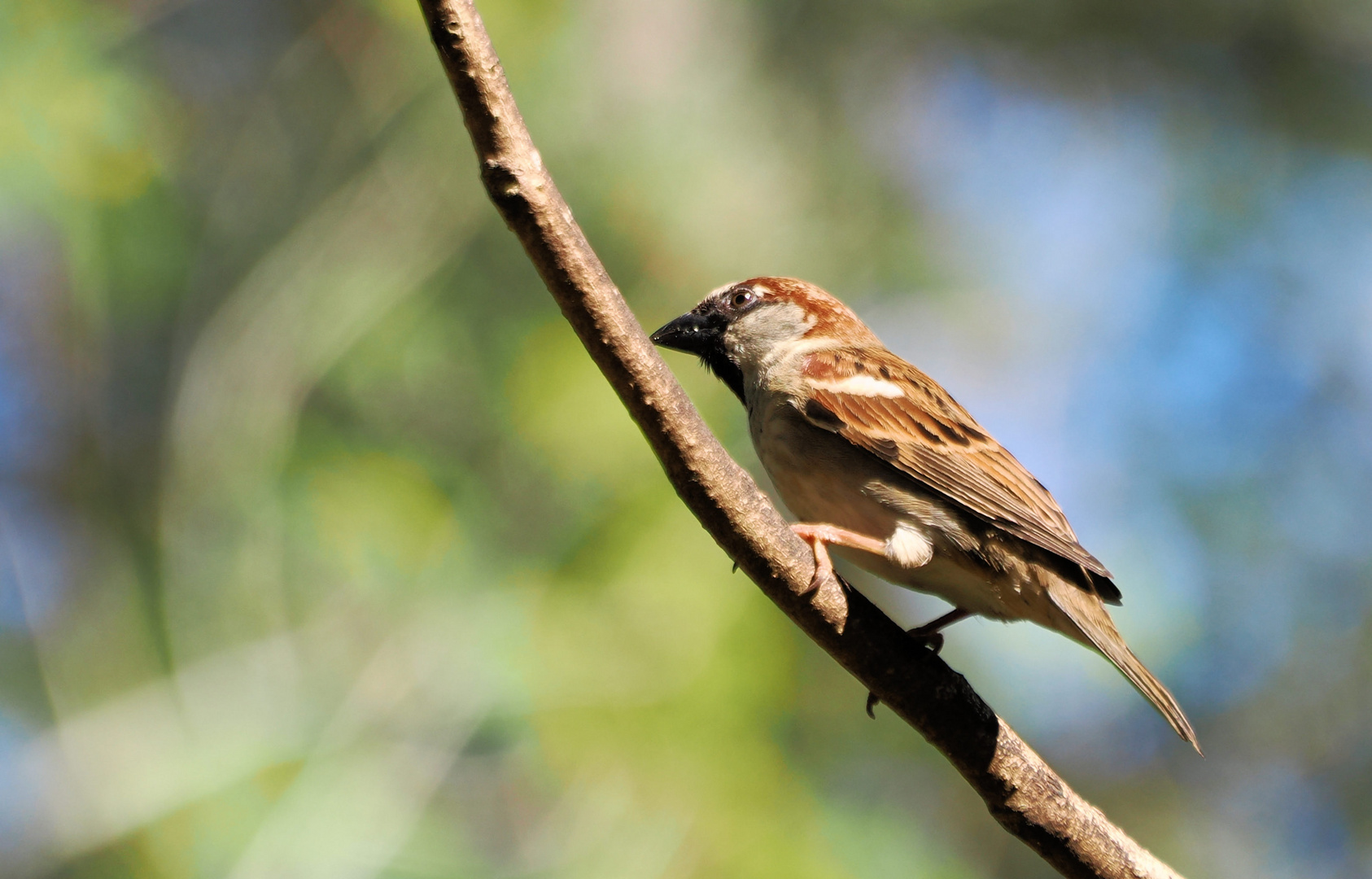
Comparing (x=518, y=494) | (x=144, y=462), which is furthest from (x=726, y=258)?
(x=144, y=462)

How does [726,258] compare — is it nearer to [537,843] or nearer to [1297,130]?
[537,843]

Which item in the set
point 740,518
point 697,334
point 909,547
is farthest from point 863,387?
point 740,518

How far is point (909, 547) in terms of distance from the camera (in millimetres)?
2131

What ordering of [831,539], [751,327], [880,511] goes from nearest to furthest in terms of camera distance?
[831,539]
[880,511]
[751,327]

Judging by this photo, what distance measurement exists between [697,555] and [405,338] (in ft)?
5.76

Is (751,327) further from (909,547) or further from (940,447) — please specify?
(909,547)

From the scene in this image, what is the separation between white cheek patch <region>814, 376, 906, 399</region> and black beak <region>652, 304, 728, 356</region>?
1.47 feet

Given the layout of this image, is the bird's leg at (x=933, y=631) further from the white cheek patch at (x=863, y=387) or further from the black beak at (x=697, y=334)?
the black beak at (x=697, y=334)

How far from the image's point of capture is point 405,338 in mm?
4719

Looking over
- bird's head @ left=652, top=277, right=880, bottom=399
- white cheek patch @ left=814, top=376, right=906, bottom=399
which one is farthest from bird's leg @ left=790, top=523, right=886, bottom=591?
bird's head @ left=652, top=277, right=880, bottom=399

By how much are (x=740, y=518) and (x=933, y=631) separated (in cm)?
80

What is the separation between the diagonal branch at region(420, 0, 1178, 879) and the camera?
126 cm

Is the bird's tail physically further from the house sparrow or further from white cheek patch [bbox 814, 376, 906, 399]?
white cheek patch [bbox 814, 376, 906, 399]

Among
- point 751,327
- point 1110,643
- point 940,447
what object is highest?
point 751,327
